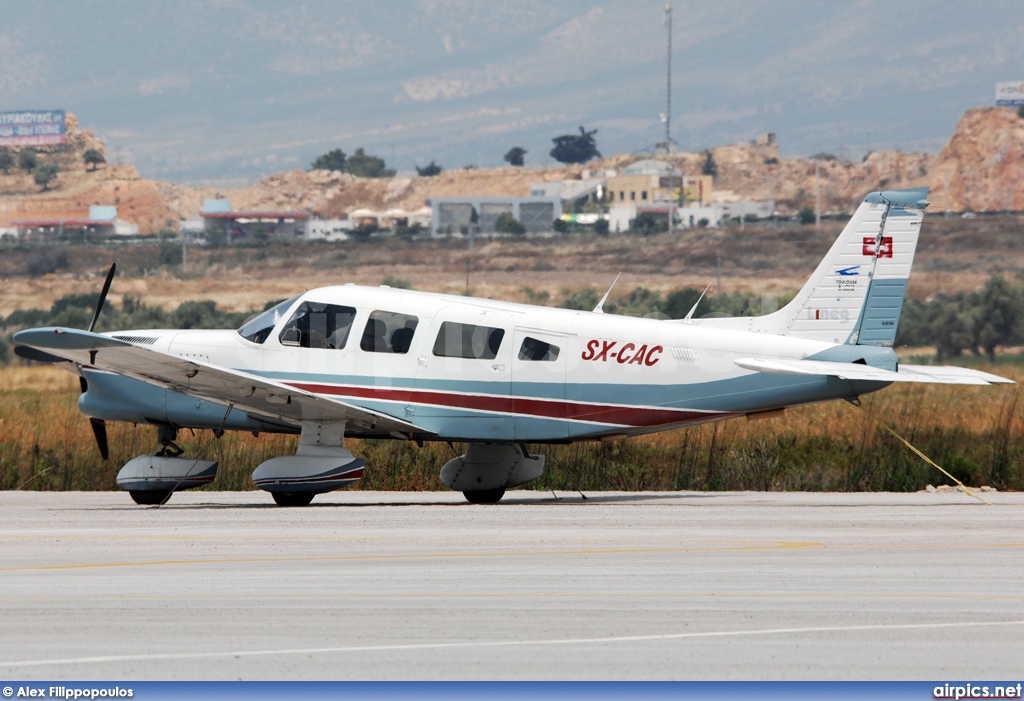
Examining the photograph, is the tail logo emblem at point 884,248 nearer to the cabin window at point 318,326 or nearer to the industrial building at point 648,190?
the cabin window at point 318,326

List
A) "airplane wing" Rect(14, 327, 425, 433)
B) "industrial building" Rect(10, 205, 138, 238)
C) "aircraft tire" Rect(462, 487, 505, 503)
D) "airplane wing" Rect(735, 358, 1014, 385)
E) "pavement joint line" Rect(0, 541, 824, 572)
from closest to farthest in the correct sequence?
1. "pavement joint line" Rect(0, 541, 824, 572)
2. "airplane wing" Rect(14, 327, 425, 433)
3. "airplane wing" Rect(735, 358, 1014, 385)
4. "aircraft tire" Rect(462, 487, 505, 503)
5. "industrial building" Rect(10, 205, 138, 238)

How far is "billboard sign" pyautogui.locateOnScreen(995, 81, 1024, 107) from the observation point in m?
186

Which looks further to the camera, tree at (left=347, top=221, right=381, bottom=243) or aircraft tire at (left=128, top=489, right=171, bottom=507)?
tree at (left=347, top=221, right=381, bottom=243)

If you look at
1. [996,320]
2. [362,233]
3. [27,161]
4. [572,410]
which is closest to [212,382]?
[572,410]

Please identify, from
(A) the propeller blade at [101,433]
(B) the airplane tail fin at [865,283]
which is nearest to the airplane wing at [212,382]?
(A) the propeller blade at [101,433]

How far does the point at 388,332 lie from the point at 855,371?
→ 5.30 meters

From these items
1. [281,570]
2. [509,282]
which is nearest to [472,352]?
[281,570]

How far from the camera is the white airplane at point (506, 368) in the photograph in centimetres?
1648

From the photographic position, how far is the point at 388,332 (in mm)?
17109

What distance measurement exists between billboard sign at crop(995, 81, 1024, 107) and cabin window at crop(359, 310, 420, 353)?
18195 centimetres

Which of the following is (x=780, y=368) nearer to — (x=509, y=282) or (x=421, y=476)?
(x=421, y=476)

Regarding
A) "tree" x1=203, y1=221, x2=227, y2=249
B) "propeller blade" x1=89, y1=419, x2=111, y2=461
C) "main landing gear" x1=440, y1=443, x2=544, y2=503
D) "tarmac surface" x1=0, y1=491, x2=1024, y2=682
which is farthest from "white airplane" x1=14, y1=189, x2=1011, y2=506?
"tree" x1=203, y1=221, x2=227, y2=249

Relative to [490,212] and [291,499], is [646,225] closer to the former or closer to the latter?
[490,212]

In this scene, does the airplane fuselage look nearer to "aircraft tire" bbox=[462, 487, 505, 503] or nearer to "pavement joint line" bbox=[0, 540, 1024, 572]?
"aircraft tire" bbox=[462, 487, 505, 503]
